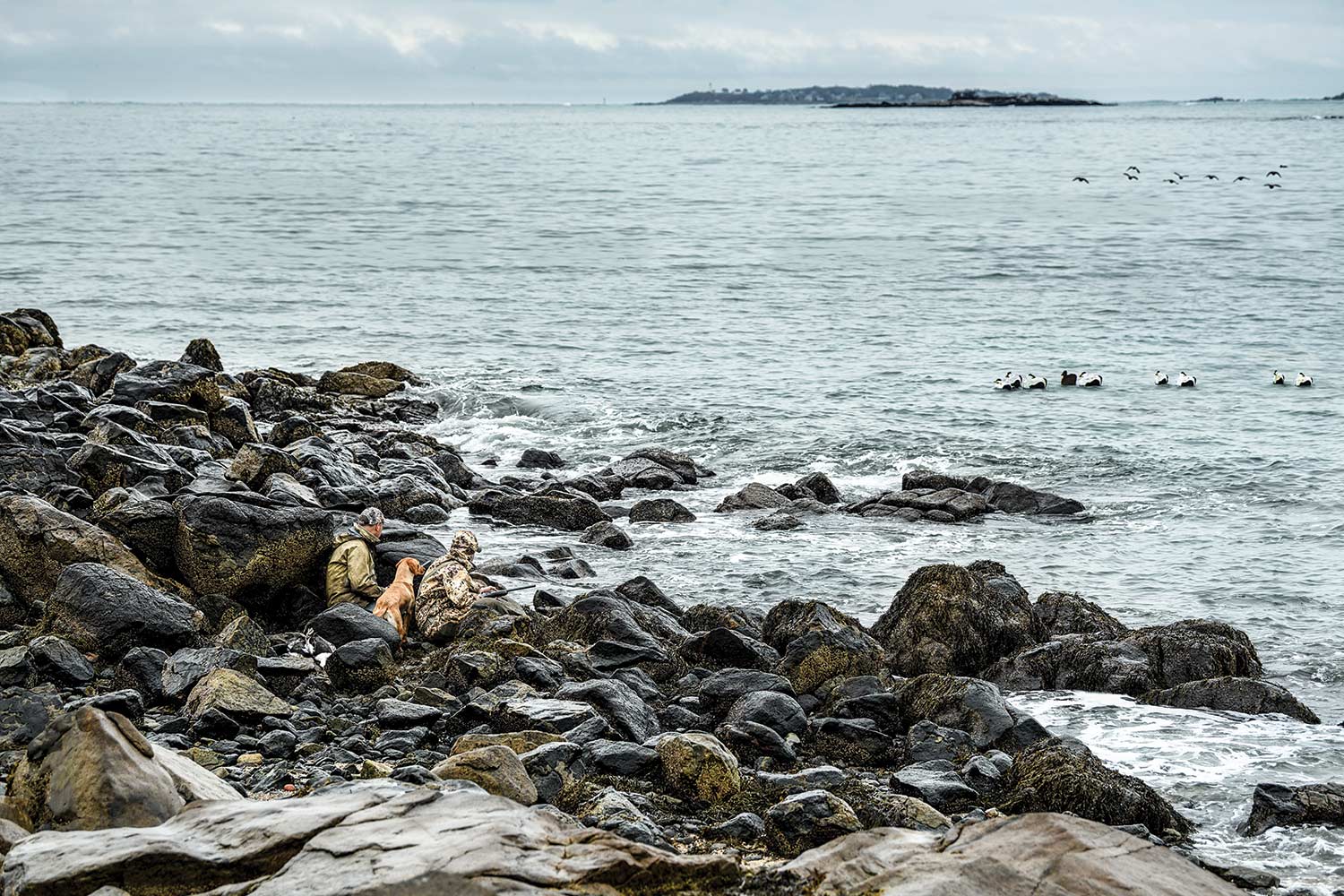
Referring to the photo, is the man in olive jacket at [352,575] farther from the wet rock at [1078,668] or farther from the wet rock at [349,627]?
the wet rock at [1078,668]

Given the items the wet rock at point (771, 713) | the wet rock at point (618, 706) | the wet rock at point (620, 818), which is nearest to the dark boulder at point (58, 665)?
the wet rock at point (618, 706)

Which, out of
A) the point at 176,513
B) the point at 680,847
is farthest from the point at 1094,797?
the point at 176,513

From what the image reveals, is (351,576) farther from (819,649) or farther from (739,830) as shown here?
(739,830)

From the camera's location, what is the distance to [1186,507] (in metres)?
18.2

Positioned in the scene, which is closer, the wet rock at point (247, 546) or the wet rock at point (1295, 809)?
the wet rock at point (1295, 809)

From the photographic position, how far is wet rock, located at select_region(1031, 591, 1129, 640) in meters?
12.6

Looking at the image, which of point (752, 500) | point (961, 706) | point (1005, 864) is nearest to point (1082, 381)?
point (752, 500)

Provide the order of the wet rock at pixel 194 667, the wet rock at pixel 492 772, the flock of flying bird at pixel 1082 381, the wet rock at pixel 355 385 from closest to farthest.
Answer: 1. the wet rock at pixel 492 772
2. the wet rock at pixel 194 667
3. the wet rock at pixel 355 385
4. the flock of flying bird at pixel 1082 381

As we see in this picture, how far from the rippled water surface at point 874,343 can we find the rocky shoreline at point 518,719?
1102 mm

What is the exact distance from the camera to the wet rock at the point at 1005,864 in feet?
15.9

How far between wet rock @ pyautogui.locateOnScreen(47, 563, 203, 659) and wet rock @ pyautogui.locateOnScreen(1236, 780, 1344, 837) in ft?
28.4

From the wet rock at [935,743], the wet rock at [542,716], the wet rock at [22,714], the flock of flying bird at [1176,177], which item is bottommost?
the wet rock at [935,743]

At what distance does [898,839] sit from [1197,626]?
323 inches

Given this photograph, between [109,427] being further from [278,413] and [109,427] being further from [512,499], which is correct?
[278,413]
